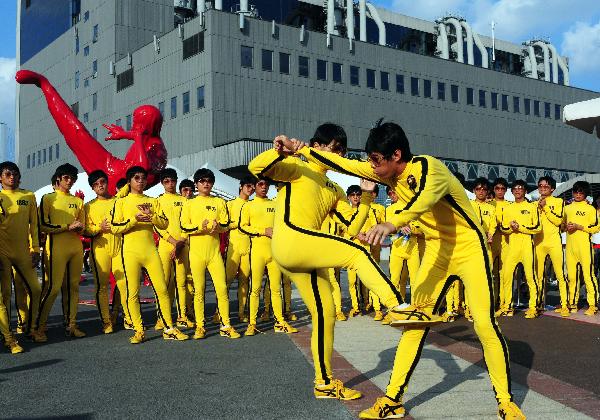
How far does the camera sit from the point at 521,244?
995cm

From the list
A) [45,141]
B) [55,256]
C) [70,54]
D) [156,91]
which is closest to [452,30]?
[156,91]

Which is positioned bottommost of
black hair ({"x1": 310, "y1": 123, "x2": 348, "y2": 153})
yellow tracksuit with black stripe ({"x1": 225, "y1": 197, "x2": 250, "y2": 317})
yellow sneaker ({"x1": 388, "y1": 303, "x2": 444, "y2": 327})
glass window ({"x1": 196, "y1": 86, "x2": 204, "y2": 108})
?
yellow sneaker ({"x1": 388, "y1": 303, "x2": 444, "y2": 327})

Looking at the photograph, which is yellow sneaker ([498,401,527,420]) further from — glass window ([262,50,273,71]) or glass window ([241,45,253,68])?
glass window ([262,50,273,71])

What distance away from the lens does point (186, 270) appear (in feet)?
30.9

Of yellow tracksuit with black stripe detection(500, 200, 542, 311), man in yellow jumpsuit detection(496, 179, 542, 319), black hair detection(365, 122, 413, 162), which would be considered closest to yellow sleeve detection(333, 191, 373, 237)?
black hair detection(365, 122, 413, 162)

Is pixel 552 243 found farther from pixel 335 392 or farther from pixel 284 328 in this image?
pixel 335 392

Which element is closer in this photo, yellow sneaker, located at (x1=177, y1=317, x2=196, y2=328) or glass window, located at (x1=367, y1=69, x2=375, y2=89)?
yellow sneaker, located at (x1=177, y1=317, x2=196, y2=328)

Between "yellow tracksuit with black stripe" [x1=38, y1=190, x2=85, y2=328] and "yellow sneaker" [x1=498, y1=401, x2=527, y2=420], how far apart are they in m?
5.93

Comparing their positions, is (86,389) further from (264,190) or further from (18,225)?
(264,190)

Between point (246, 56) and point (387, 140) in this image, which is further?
point (246, 56)

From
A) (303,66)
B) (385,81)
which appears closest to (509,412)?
(303,66)

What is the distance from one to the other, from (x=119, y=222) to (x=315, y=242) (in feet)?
12.7

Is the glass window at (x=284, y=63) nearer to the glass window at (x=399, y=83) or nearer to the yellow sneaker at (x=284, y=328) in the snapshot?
the glass window at (x=399, y=83)

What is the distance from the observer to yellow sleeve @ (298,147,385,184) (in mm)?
4602
